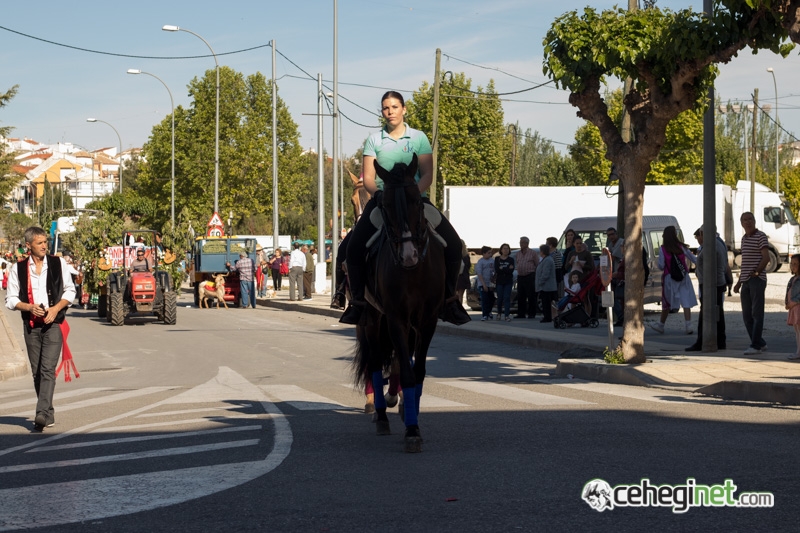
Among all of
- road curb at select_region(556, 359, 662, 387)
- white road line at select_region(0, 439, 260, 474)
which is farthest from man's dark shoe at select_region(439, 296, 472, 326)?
road curb at select_region(556, 359, 662, 387)

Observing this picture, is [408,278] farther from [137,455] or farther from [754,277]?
[754,277]

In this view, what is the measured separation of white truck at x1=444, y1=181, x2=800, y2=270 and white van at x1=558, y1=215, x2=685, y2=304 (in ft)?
47.7

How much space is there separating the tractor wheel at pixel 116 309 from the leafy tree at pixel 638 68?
56.9 ft

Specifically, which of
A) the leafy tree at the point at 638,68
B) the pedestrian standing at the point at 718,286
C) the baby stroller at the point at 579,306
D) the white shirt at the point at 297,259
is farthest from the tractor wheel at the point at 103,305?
the leafy tree at the point at 638,68

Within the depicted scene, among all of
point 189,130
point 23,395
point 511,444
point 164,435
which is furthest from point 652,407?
point 189,130

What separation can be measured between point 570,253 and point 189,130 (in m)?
61.6

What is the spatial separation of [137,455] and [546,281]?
60.1 ft

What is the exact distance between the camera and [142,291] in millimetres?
29734

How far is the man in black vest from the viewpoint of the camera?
1059 centimetres

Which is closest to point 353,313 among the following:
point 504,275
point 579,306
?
point 579,306

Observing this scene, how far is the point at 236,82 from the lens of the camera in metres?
84.4

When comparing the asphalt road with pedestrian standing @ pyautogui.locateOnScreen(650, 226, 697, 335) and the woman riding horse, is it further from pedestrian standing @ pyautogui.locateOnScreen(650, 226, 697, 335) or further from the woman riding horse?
pedestrian standing @ pyautogui.locateOnScreen(650, 226, 697, 335)

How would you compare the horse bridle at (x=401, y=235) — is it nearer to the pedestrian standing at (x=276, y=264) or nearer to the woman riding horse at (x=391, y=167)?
the woman riding horse at (x=391, y=167)

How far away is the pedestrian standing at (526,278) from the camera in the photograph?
1062 inches
